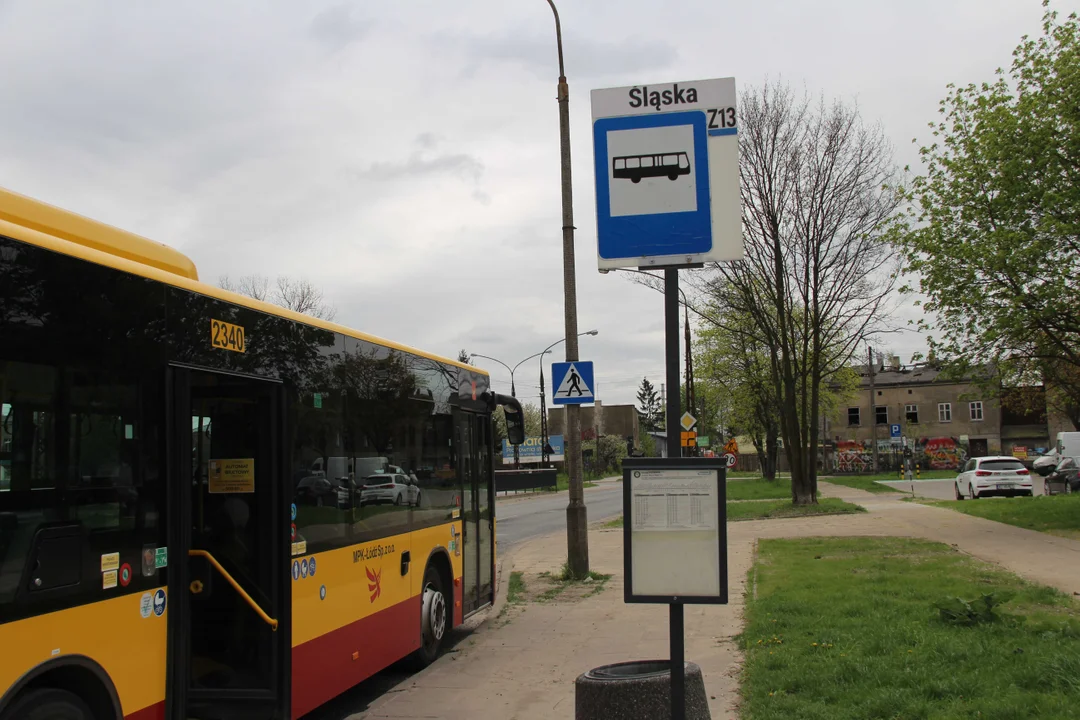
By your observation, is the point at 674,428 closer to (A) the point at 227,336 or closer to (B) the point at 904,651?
(A) the point at 227,336

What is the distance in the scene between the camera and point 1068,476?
36562 millimetres

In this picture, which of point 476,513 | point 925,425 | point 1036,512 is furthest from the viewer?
point 925,425

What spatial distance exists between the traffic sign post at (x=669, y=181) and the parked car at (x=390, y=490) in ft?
11.8

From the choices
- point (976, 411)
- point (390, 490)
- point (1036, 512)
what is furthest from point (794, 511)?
point (976, 411)

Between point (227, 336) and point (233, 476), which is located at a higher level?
point (227, 336)

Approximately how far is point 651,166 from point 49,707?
3613 millimetres

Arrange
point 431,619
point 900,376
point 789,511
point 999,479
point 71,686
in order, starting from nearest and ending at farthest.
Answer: point 71,686
point 431,619
point 789,511
point 999,479
point 900,376

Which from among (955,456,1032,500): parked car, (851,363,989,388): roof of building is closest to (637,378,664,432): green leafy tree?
(851,363,989,388): roof of building

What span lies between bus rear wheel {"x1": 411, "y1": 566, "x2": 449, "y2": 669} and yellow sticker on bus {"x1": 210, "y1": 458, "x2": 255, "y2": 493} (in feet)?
10.1

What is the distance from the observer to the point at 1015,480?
3253 cm

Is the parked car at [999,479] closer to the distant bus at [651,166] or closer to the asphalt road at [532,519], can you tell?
the asphalt road at [532,519]

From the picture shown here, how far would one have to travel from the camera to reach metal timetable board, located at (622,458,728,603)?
4359 mm

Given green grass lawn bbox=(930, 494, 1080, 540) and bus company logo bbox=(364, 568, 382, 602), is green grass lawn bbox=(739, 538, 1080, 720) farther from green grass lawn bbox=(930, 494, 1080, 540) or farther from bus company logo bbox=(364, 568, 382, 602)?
green grass lawn bbox=(930, 494, 1080, 540)

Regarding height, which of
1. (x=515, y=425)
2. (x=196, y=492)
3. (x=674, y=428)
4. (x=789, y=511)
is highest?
(x=515, y=425)
